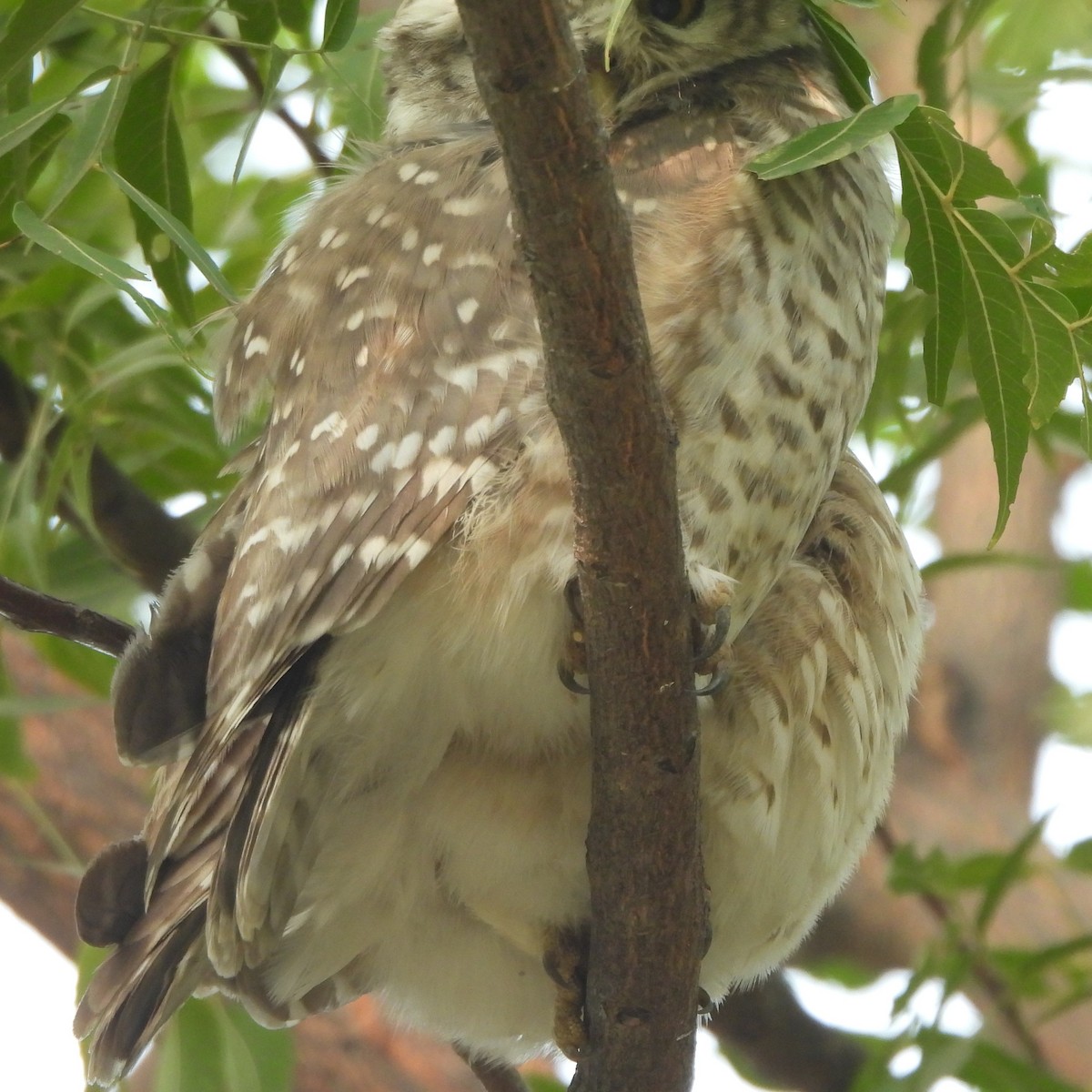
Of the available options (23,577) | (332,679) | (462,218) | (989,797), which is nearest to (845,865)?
(332,679)

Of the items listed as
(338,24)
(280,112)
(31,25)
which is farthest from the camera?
(280,112)

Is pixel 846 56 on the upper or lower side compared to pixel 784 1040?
upper

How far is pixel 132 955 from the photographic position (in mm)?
1904

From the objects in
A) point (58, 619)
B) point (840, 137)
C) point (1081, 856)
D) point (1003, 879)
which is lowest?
point (58, 619)

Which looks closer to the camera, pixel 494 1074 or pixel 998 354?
pixel 998 354

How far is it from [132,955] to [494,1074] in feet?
2.77

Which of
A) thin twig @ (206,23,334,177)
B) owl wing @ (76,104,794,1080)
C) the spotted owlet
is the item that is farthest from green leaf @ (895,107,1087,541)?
thin twig @ (206,23,334,177)

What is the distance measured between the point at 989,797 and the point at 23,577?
2661 mm

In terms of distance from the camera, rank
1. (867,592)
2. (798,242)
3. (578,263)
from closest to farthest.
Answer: (578,263)
(798,242)
(867,592)

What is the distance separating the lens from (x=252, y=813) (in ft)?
5.81

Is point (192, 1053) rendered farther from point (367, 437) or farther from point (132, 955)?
point (367, 437)

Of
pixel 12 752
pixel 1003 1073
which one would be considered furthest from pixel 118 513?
pixel 1003 1073

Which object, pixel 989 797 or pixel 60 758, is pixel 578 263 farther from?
pixel 989 797

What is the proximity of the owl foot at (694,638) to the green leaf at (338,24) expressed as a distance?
65 centimetres
